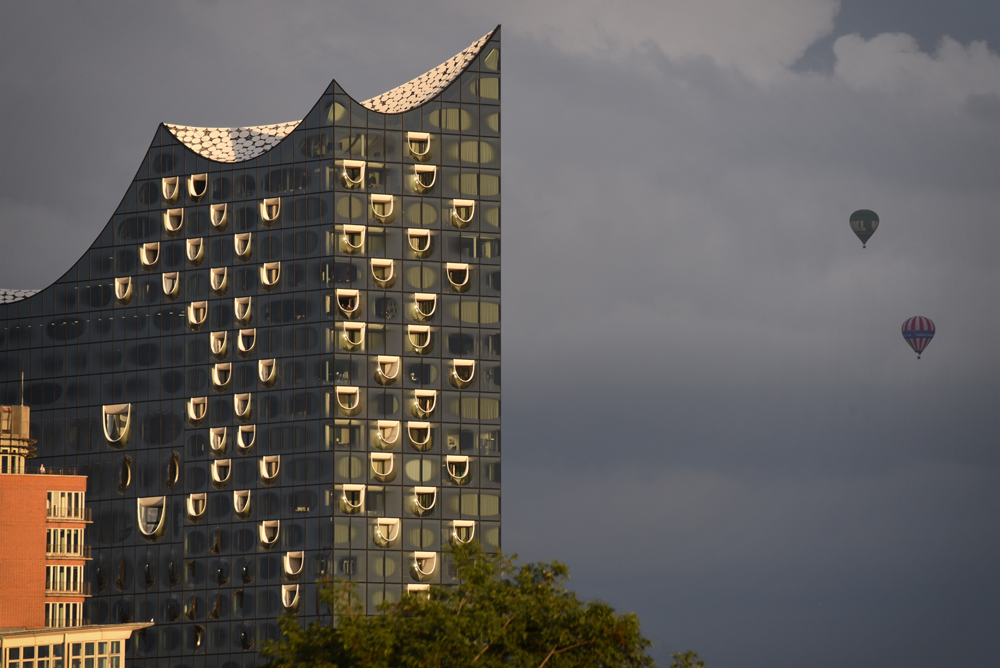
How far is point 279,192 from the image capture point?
575 ft

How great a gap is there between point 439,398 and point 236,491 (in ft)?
75.4

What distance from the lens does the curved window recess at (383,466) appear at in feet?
551

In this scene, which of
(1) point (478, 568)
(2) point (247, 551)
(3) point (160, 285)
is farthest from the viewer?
(3) point (160, 285)

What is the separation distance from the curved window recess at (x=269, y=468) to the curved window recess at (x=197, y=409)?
31.9 ft

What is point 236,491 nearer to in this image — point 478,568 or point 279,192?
point 279,192

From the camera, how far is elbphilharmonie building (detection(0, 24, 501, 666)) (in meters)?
168

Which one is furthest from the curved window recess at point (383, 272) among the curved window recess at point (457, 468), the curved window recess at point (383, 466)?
the curved window recess at point (457, 468)

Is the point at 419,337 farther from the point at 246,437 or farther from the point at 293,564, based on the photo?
the point at 293,564

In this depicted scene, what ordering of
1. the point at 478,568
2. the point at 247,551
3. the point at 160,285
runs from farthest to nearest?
the point at 160,285 → the point at 247,551 → the point at 478,568

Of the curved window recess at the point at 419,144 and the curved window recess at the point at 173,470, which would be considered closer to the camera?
the curved window recess at the point at 419,144

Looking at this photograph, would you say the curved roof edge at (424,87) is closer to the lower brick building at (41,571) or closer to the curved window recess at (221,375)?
the curved window recess at (221,375)

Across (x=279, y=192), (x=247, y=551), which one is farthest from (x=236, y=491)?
(x=279, y=192)


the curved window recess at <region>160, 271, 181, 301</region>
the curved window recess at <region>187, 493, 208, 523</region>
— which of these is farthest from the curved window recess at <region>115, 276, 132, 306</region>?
the curved window recess at <region>187, 493, 208, 523</region>

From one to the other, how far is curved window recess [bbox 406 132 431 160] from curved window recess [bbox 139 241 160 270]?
30.4 metres
